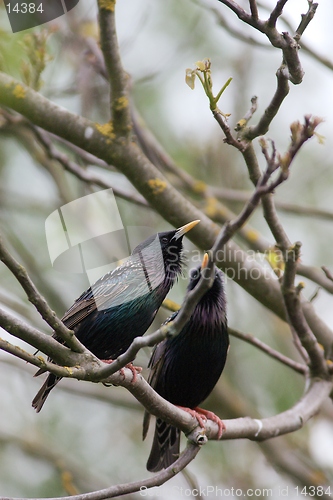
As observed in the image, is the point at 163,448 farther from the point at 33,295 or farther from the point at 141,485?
the point at 33,295

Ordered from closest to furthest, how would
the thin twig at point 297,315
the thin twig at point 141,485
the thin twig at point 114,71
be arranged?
1. the thin twig at point 141,485
2. the thin twig at point 297,315
3. the thin twig at point 114,71

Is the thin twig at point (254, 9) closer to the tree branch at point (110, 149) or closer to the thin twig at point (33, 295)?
the tree branch at point (110, 149)

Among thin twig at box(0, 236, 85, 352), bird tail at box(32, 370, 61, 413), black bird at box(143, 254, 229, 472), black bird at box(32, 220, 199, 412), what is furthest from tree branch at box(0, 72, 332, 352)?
thin twig at box(0, 236, 85, 352)

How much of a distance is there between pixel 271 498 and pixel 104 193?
4874 millimetres

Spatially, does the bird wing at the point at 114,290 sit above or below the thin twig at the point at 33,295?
below

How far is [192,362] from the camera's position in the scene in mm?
5008

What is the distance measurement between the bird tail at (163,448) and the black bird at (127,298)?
5.32ft

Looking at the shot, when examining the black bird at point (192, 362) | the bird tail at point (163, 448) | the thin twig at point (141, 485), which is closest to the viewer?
the thin twig at point (141, 485)

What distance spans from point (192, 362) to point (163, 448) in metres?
0.88

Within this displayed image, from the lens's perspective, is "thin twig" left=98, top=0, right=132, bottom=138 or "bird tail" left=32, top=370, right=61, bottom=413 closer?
"bird tail" left=32, top=370, right=61, bottom=413

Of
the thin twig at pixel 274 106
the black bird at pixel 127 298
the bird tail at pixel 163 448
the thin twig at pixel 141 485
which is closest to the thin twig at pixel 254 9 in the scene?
the thin twig at pixel 274 106

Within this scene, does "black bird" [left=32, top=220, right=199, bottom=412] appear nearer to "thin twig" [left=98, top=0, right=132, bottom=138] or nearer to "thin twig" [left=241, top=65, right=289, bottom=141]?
"thin twig" [left=241, top=65, right=289, bottom=141]

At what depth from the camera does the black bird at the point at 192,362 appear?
15.8ft

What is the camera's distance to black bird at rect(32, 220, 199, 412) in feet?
11.8
